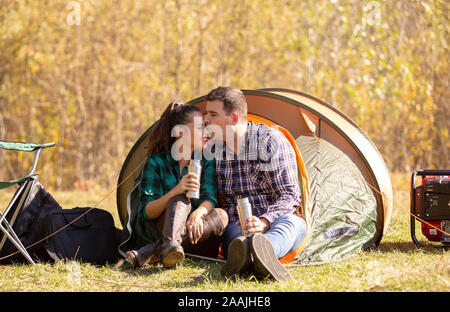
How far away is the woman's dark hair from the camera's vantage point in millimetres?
3541

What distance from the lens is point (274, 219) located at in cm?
316

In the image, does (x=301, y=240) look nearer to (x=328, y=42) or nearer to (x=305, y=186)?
(x=305, y=186)

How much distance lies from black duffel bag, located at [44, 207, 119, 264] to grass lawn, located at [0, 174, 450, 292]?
0.12 metres

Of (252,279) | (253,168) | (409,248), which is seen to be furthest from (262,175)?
(409,248)

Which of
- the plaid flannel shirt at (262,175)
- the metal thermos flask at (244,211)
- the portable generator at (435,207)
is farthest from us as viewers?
the portable generator at (435,207)

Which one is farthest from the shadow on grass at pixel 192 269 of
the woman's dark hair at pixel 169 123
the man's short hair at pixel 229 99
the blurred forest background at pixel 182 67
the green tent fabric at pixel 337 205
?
the blurred forest background at pixel 182 67

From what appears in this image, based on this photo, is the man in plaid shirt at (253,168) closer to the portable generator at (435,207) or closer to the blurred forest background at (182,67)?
the portable generator at (435,207)

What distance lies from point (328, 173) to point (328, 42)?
5.92 m

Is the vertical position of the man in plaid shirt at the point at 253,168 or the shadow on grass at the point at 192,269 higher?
the man in plaid shirt at the point at 253,168

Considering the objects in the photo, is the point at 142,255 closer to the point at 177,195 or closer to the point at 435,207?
the point at 177,195

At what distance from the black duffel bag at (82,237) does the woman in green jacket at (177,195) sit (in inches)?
8.9

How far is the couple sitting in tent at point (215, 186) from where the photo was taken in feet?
10.3

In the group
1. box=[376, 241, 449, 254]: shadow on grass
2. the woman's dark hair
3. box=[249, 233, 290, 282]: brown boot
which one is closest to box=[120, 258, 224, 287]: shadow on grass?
box=[249, 233, 290, 282]: brown boot
